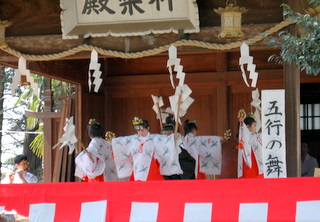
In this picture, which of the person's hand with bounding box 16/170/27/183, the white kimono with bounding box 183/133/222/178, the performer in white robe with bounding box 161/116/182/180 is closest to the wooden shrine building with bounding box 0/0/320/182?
the white kimono with bounding box 183/133/222/178

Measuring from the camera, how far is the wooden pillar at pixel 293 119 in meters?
7.61

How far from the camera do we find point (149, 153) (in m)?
8.75

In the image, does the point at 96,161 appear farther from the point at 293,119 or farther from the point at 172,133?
the point at 293,119

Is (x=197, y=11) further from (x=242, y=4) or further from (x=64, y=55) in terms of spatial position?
(x=64, y=55)

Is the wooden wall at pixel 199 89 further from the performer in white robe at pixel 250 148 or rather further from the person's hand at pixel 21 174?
the person's hand at pixel 21 174

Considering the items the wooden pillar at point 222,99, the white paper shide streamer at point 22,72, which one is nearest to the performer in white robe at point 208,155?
the wooden pillar at point 222,99

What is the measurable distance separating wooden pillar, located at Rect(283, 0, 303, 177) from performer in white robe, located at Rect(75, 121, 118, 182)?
299 centimetres

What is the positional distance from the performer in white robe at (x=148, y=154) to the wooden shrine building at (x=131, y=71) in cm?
120

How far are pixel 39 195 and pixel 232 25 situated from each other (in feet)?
10.1

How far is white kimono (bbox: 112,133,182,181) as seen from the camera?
343 inches

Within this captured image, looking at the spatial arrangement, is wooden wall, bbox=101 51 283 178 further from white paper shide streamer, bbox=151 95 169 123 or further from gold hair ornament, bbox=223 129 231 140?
white paper shide streamer, bbox=151 95 169 123

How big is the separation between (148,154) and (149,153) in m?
0.02

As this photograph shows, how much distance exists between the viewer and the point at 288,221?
6566 mm

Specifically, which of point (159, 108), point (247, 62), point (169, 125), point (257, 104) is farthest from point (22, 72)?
point (257, 104)
